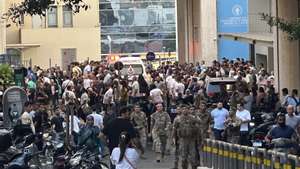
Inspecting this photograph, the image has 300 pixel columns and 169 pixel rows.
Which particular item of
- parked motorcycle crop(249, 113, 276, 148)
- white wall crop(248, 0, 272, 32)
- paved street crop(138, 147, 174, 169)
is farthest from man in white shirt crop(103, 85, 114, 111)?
white wall crop(248, 0, 272, 32)

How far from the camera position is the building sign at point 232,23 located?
48344 millimetres

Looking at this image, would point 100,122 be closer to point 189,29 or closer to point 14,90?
point 14,90

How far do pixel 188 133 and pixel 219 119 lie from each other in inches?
172

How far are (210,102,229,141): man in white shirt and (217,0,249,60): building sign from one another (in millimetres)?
23114

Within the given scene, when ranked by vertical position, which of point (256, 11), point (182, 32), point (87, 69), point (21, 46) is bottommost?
point (87, 69)

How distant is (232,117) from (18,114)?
8.34m

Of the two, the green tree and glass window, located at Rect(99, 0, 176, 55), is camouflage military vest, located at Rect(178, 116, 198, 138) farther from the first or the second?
glass window, located at Rect(99, 0, 176, 55)

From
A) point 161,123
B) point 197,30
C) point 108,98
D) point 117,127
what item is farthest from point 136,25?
point 117,127

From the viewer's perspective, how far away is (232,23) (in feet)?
161

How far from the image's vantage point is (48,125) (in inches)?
987

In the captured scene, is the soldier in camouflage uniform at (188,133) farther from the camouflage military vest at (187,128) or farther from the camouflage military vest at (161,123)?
the camouflage military vest at (161,123)

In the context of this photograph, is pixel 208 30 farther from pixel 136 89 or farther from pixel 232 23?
pixel 136 89

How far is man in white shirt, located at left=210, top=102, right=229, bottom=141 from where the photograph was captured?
24156 mm

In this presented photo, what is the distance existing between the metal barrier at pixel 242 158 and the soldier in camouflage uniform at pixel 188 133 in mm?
454
